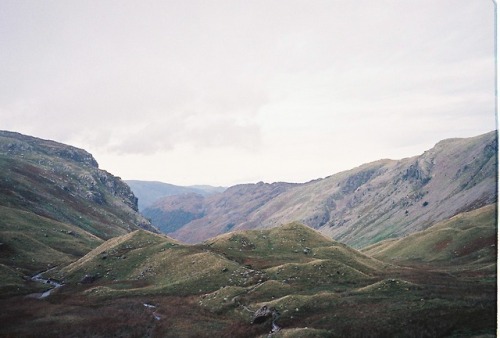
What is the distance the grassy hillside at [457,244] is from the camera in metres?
97.2

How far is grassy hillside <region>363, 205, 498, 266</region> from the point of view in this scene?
97188mm

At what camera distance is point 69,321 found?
55375 mm

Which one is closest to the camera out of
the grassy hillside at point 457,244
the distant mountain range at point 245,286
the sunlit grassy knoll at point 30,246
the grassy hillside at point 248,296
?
the grassy hillside at point 248,296

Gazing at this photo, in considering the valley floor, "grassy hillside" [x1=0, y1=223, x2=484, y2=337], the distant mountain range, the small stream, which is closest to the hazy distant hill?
the distant mountain range

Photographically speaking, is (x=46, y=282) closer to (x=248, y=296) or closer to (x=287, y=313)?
(x=248, y=296)

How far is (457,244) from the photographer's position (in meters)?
110

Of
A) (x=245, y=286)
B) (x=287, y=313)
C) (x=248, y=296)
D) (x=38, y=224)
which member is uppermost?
(x=38, y=224)

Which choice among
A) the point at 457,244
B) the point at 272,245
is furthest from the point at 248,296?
the point at 457,244

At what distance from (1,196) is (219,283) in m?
115

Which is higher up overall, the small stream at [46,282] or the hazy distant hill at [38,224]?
the hazy distant hill at [38,224]

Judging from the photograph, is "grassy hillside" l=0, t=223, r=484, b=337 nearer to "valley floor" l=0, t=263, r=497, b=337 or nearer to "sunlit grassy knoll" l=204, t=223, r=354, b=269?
"valley floor" l=0, t=263, r=497, b=337

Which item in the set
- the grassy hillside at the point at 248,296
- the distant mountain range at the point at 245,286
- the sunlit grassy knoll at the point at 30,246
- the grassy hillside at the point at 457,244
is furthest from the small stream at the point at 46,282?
the grassy hillside at the point at 457,244

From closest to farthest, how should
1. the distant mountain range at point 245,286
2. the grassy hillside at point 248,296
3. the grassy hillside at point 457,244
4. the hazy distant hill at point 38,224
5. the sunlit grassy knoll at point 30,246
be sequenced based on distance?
the grassy hillside at point 248,296 → the distant mountain range at point 245,286 → the sunlit grassy knoll at point 30,246 → the grassy hillside at point 457,244 → the hazy distant hill at point 38,224

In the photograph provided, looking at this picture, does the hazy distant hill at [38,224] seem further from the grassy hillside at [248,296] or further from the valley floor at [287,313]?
the valley floor at [287,313]
